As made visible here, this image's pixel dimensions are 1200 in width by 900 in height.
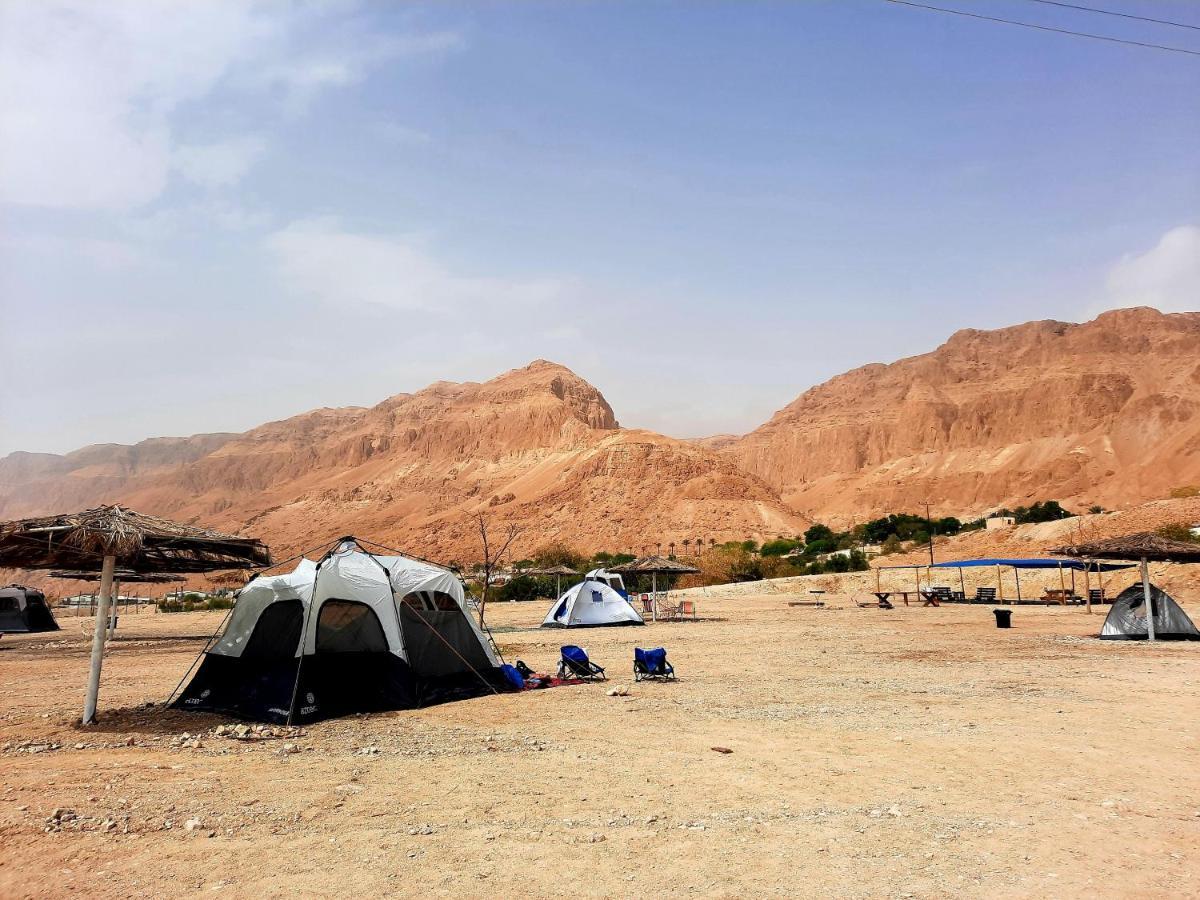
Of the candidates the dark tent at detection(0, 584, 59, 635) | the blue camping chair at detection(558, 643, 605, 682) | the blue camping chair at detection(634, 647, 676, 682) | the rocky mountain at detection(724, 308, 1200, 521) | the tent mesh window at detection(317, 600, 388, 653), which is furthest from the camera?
the rocky mountain at detection(724, 308, 1200, 521)

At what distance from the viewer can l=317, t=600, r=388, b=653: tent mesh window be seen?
1124 cm

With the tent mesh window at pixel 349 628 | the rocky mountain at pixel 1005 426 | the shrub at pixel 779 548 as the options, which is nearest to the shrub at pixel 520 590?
the shrub at pixel 779 548

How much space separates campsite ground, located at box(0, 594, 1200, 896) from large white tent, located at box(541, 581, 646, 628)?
1453 cm

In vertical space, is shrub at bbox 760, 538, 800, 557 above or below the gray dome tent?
above

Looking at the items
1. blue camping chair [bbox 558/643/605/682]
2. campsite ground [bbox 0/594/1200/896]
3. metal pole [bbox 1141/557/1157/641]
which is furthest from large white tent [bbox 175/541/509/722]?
metal pole [bbox 1141/557/1157/641]

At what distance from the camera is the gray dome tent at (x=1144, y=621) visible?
19.5 meters

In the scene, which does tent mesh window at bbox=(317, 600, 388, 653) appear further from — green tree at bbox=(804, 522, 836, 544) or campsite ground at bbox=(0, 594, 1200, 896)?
green tree at bbox=(804, 522, 836, 544)

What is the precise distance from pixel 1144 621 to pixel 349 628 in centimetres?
1826

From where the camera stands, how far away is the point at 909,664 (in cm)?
1579

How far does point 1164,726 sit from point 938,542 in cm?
5734

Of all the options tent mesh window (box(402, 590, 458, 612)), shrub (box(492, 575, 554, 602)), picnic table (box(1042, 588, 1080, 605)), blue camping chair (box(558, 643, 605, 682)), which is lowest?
shrub (box(492, 575, 554, 602))

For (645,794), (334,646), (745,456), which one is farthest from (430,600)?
(745,456)

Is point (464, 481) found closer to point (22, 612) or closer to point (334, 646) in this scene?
point (22, 612)

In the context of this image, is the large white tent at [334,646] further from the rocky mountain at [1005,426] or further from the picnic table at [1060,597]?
the rocky mountain at [1005,426]
